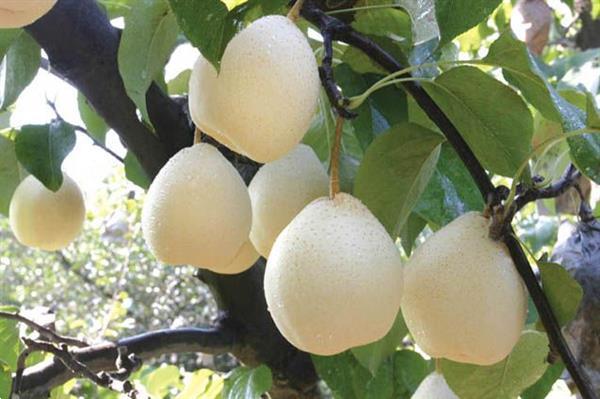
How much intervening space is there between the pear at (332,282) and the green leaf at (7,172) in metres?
0.57

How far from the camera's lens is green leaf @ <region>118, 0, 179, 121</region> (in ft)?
1.64

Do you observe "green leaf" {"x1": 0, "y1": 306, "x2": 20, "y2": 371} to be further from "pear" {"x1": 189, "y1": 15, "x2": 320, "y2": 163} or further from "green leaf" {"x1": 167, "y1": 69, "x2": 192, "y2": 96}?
"pear" {"x1": 189, "y1": 15, "x2": 320, "y2": 163}

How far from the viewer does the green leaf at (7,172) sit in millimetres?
869

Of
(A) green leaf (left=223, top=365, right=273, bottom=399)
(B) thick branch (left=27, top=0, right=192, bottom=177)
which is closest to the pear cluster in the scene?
(B) thick branch (left=27, top=0, right=192, bottom=177)

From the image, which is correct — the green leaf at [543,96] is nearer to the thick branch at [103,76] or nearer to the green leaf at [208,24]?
the green leaf at [208,24]

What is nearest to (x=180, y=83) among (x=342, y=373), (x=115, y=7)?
(x=115, y=7)

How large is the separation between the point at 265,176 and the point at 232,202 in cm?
6

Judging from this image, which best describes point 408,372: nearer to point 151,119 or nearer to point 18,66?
point 151,119

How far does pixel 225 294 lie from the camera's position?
2.68 ft

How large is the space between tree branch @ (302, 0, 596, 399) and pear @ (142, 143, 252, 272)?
0.29 ft

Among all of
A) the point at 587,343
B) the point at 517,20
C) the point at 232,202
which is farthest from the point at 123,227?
the point at 232,202

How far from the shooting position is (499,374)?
0.53m

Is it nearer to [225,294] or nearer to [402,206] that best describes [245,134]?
[402,206]

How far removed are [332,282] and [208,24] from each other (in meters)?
0.12
